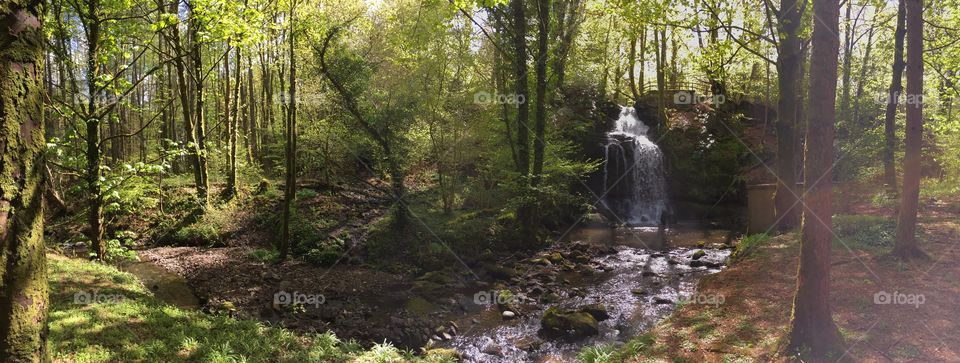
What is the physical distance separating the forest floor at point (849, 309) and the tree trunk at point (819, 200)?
324mm

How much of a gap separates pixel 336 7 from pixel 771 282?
46.3ft

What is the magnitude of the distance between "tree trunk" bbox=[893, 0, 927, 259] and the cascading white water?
13004mm

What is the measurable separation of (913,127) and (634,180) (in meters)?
14.2

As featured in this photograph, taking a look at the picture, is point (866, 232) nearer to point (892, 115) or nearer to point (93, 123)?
point (892, 115)

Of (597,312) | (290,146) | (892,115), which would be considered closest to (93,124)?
(290,146)

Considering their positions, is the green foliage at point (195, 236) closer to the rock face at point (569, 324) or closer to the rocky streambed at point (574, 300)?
the rocky streambed at point (574, 300)

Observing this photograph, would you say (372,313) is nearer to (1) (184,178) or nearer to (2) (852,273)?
(2) (852,273)

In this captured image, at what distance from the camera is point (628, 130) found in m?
25.8

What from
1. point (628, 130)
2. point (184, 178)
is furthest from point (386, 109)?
point (628, 130)

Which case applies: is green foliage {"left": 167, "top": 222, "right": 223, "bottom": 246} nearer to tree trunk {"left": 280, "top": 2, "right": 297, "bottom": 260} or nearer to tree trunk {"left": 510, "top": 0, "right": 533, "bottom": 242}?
tree trunk {"left": 280, "top": 2, "right": 297, "bottom": 260}

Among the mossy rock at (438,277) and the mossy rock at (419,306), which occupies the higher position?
the mossy rock at (438,277)

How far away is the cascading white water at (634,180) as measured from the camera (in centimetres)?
2235

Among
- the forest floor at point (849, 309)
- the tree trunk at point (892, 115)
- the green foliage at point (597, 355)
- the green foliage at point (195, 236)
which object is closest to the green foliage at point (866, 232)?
the forest floor at point (849, 309)

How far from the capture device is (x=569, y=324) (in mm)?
9125
